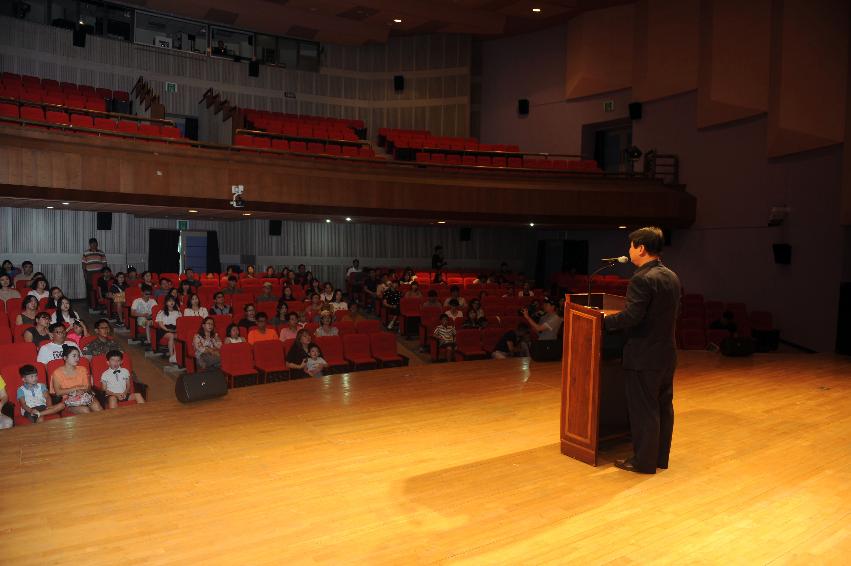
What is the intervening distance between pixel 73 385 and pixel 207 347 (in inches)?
57.1

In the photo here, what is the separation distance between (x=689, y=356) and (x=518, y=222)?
4961 mm

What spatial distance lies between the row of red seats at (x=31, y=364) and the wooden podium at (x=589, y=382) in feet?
9.21

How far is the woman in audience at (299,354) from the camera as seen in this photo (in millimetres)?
5348

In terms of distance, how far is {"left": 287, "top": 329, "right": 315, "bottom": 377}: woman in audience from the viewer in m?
5.35

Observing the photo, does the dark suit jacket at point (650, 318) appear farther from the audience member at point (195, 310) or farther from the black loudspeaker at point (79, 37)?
the black loudspeaker at point (79, 37)

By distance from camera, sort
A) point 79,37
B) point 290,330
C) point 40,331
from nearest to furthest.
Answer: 1. point 40,331
2. point 290,330
3. point 79,37

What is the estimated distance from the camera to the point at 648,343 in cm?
271

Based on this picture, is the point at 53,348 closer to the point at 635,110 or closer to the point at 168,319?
the point at 168,319

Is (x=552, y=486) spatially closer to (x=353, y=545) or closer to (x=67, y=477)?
(x=353, y=545)

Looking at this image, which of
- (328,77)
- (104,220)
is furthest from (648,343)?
(328,77)

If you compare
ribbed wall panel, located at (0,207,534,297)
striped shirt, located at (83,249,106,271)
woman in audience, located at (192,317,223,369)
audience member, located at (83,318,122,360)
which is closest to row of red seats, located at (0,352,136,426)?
audience member, located at (83,318,122,360)

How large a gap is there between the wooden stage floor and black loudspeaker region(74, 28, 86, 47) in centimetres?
979

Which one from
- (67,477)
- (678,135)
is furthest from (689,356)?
(678,135)

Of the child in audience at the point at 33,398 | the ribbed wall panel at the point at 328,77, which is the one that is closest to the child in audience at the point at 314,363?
the child in audience at the point at 33,398
